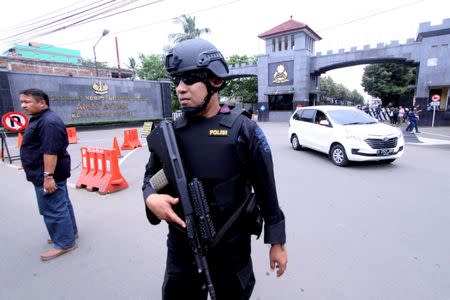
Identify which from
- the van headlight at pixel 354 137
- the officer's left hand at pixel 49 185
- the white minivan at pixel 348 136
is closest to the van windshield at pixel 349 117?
the white minivan at pixel 348 136

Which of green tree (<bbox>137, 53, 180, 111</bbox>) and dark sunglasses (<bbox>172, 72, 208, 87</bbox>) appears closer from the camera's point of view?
dark sunglasses (<bbox>172, 72, 208, 87</bbox>)

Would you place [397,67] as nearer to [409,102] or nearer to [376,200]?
[409,102]

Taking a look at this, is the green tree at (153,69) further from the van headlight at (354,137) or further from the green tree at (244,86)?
the van headlight at (354,137)

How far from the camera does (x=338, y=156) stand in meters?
6.71

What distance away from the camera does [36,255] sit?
9.55ft

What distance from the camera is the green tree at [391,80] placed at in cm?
3072

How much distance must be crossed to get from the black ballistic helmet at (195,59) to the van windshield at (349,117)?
6.35m

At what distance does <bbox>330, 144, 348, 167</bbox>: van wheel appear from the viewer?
6522mm

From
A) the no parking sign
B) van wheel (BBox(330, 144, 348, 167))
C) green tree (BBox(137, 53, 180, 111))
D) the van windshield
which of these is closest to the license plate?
van wheel (BBox(330, 144, 348, 167))

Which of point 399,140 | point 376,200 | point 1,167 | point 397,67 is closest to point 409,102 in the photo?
point 397,67

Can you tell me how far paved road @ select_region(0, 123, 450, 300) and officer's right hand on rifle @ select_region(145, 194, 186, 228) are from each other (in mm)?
1364

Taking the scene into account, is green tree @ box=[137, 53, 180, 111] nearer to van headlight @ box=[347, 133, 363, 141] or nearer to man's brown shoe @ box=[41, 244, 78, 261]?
van headlight @ box=[347, 133, 363, 141]

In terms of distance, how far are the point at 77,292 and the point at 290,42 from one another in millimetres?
26230

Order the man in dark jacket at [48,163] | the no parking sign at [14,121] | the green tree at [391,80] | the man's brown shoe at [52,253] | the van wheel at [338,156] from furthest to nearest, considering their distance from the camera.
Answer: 1. the green tree at [391,80]
2. the no parking sign at [14,121]
3. the van wheel at [338,156]
4. the man's brown shoe at [52,253]
5. the man in dark jacket at [48,163]
